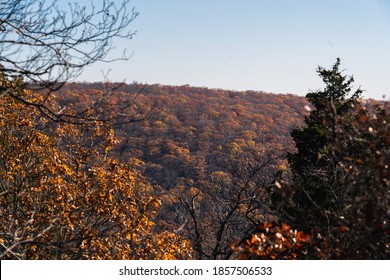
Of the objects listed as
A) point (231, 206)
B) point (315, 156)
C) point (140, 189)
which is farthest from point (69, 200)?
point (315, 156)

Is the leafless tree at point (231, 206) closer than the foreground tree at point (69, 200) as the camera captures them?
No

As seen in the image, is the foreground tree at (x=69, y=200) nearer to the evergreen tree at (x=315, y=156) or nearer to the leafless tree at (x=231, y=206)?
the leafless tree at (x=231, y=206)

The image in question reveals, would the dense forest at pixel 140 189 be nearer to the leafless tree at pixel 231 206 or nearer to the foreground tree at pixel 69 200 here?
the foreground tree at pixel 69 200

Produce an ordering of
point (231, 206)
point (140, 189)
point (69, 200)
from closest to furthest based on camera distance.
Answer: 1. point (69, 200)
2. point (140, 189)
3. point (231, 206)

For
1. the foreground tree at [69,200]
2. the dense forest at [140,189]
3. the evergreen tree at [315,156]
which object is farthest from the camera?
the evergreen tree at [315,156]

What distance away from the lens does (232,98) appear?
97.6m

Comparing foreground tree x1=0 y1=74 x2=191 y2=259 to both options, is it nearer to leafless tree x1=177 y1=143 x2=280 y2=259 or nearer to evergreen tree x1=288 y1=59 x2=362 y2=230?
leafless tree x1=177 y1=143 x2=280 y2=259

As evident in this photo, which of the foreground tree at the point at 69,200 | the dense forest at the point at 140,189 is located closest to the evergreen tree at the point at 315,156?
the dense forest at the point at 140,189

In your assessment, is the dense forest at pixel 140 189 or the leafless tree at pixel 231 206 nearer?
the dense forest at pixel 140 189

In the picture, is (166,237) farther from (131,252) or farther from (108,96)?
(108,96)

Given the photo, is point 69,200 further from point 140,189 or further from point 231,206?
point 231,206

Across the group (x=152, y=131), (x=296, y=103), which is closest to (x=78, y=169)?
(x=152, y=131)

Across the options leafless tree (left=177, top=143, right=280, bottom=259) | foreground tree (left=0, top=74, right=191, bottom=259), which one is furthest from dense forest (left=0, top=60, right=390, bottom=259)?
leafless tree (left=177, top=143, right=280, bottom=259)

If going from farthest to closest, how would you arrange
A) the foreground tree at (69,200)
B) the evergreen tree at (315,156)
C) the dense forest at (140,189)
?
the evergreen tree at (315,156)
the foreground tree at (69,200)
the dense forest at (140,189)
